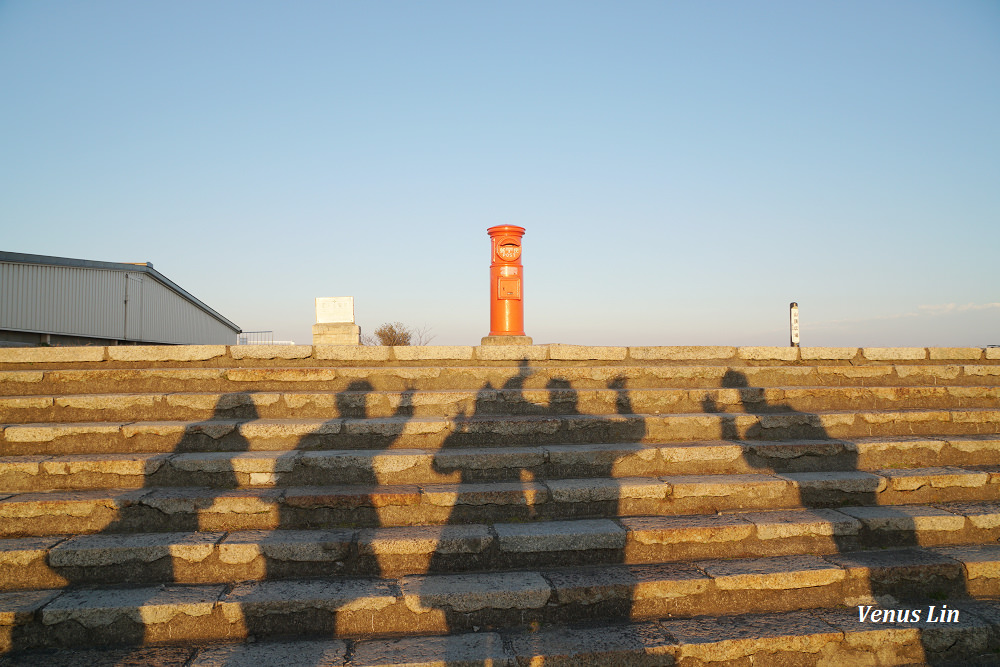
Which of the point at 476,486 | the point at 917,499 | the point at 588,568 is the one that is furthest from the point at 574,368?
the point at 917,499

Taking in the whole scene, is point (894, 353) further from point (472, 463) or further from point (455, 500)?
point (455, 500)

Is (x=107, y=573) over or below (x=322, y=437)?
below

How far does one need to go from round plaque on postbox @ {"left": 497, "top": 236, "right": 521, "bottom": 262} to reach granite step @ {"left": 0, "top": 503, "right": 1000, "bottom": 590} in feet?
17.7

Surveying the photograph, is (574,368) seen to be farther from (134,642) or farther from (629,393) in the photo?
(134,642)

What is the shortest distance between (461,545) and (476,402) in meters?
1.61

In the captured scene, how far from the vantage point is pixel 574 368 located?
5285 millimetres

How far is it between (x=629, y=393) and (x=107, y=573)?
12.4 ft

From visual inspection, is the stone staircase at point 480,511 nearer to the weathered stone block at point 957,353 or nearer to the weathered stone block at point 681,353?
the weathered stone block at point 681,353


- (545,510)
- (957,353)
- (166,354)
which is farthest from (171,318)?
(957,353)

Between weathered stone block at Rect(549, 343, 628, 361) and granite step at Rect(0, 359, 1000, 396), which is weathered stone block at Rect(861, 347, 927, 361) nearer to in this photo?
granite step at Rect(0, 359, 1000, 396)

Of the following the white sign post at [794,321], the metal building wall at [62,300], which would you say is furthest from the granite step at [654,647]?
the metal building wall at [62,300]

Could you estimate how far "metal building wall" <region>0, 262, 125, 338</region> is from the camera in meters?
14.9

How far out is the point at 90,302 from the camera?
1702 centimetres

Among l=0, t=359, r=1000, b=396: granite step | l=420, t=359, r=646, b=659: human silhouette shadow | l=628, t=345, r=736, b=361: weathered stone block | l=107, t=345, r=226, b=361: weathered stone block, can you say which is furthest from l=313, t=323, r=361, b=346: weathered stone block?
l=628, t=345, r=736, b=361: weathered stone block
